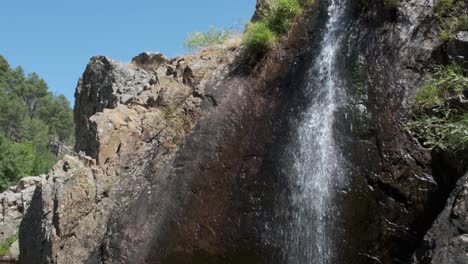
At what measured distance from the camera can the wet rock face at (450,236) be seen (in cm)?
561

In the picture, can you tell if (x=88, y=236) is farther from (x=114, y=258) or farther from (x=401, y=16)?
(x=401, y=16)

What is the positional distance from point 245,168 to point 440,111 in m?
3.30

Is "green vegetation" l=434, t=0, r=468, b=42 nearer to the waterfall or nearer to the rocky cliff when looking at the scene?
the rocky cliff

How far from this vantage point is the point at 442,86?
25.8 feet

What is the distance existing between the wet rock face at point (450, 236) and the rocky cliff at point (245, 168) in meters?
0.02

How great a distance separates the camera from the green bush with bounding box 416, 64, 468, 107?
25.1 feet

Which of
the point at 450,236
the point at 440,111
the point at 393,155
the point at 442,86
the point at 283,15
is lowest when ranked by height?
the point at 450,236

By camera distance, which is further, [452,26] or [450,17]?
[450,17]

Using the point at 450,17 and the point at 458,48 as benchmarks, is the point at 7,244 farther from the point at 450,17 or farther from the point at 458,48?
the point at 458,48

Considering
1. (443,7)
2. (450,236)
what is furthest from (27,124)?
(450,236)

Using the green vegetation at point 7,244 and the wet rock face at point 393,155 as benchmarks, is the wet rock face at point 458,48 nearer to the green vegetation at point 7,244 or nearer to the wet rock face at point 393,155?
the wet rock face at point 393,155

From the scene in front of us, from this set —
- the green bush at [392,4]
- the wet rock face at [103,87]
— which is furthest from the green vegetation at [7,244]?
the green bush at [392,4]

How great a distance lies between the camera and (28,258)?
488 inches

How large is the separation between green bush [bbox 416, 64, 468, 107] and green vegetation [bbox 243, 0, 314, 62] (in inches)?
141
